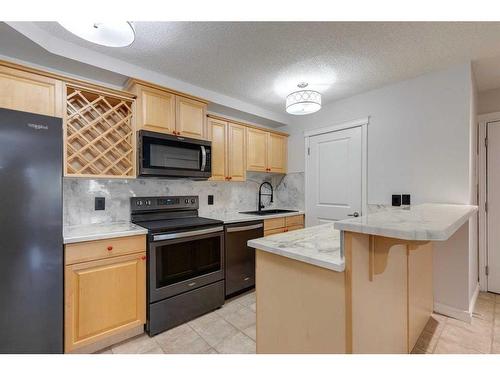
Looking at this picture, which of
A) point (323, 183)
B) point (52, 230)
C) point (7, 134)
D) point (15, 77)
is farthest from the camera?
point (323, 183)

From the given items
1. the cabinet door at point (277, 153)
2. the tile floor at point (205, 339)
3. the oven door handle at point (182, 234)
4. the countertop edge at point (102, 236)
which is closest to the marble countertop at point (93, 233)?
the countertop edge at point (102, 236)

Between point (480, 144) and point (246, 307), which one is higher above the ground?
point (480, 144)

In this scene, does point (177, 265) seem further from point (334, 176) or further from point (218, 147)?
point (334, 176)

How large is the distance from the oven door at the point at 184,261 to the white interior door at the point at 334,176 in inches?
60.8

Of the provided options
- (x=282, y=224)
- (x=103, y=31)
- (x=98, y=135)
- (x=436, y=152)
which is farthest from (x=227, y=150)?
(x=436, y=152)

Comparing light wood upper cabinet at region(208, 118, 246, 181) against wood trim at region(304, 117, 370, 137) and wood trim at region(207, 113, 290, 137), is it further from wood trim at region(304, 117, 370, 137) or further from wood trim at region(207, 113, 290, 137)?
wood trim at region(304, 117, 370, 137)

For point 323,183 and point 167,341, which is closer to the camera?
point 167,341

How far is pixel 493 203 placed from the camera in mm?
2562

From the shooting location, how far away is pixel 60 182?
1.41 metres

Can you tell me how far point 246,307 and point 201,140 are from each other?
1.78 meters

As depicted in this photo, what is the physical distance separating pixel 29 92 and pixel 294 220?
116 inches

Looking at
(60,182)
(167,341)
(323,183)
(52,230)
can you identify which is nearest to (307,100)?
(323,183)

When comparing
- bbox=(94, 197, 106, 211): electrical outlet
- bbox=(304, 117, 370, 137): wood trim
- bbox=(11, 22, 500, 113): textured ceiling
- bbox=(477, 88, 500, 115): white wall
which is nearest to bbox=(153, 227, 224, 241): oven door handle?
bbox=(94, 197, 106, 211): electrical outlet
